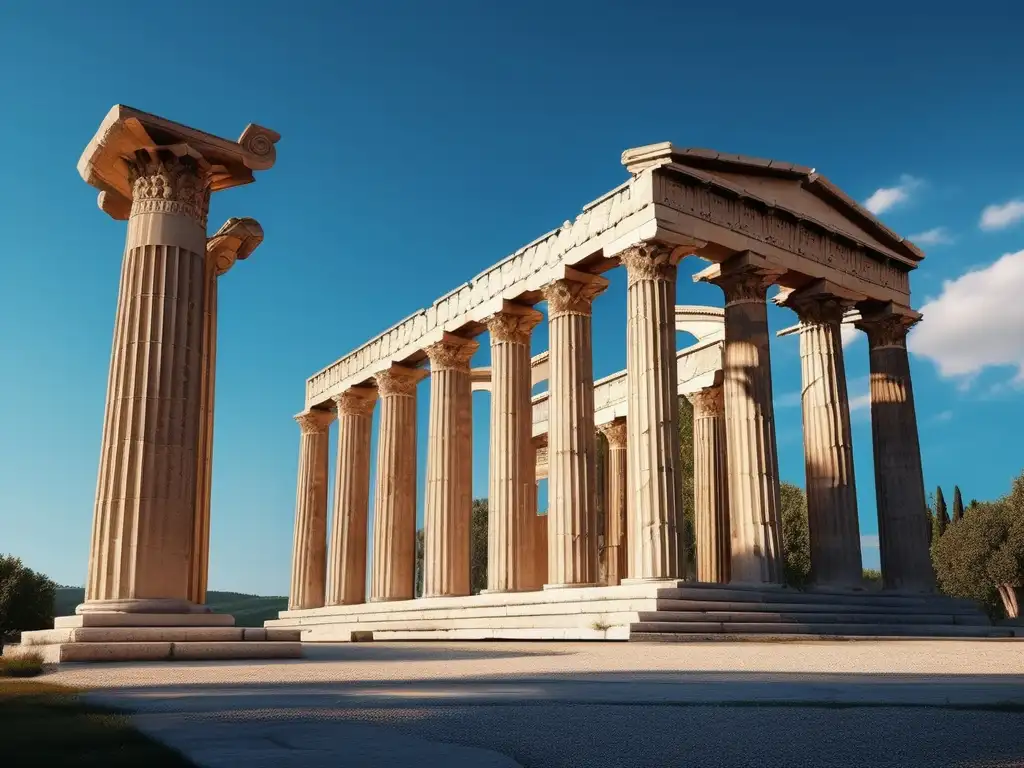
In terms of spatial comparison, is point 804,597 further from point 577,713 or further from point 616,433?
point 577,713

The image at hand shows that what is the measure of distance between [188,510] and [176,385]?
2.41 metres

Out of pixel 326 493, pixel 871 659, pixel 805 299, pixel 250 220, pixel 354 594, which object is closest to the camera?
pixel 871 659

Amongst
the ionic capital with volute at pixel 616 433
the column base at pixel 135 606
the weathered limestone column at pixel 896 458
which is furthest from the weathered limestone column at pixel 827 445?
the column base at pixel 135 606

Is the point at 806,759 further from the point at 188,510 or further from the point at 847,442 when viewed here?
the point at 847,442

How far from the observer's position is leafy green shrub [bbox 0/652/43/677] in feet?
43.8

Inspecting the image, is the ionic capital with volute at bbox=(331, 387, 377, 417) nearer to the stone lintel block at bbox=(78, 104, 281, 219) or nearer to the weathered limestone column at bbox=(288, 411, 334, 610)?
the weathered limestone column at bbox=(288, 411, 334, 610)

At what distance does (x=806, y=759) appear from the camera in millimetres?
6180

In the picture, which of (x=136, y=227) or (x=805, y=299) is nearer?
(x=136, y=227)

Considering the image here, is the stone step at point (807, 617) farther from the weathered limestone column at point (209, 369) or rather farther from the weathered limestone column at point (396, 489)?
the weathered limestone column at point (396, 489)

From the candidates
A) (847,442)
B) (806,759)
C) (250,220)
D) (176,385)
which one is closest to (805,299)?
(847,442)

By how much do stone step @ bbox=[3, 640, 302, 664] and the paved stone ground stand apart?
1.36m

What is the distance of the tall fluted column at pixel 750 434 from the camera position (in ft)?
103

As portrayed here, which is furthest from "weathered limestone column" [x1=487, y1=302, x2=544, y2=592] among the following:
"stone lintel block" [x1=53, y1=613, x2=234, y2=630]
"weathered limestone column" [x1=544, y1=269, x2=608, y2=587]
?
"stone lintel block" [x1=53, y1=613, x2=234, y2=630]

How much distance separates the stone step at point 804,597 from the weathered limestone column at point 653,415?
1358 mm
